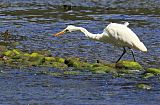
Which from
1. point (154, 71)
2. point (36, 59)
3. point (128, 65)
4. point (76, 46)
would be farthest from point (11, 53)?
point (154, 71)

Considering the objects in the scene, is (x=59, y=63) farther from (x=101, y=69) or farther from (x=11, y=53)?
(x=11, y=53)

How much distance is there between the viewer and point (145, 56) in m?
17.4

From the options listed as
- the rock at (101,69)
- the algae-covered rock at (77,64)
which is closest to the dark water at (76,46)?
the rock at (101,69)

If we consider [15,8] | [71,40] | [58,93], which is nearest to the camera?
[58,93]

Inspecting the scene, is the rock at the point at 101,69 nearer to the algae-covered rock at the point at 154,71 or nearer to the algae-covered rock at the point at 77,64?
the algae-covered rock at the point at 77,64

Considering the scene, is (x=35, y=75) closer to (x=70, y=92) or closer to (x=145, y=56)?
(x=70, y=92)

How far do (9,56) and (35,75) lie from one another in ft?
7.66

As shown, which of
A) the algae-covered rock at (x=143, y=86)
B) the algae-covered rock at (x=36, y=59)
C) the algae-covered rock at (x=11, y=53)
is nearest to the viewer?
the algae-covered rock at (x=143, y=86)

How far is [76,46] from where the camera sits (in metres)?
19.0

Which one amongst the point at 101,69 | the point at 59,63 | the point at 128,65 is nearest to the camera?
the point at 101,69

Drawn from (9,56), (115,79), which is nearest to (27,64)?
(9,56)

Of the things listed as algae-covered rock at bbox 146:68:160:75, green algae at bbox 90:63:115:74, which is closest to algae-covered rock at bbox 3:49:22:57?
green algae at bbox 90:63:115:74

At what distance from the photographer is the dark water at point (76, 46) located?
40.6 ft

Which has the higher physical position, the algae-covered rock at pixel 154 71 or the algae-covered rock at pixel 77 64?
the algae-covered rock at pixel 154 71
